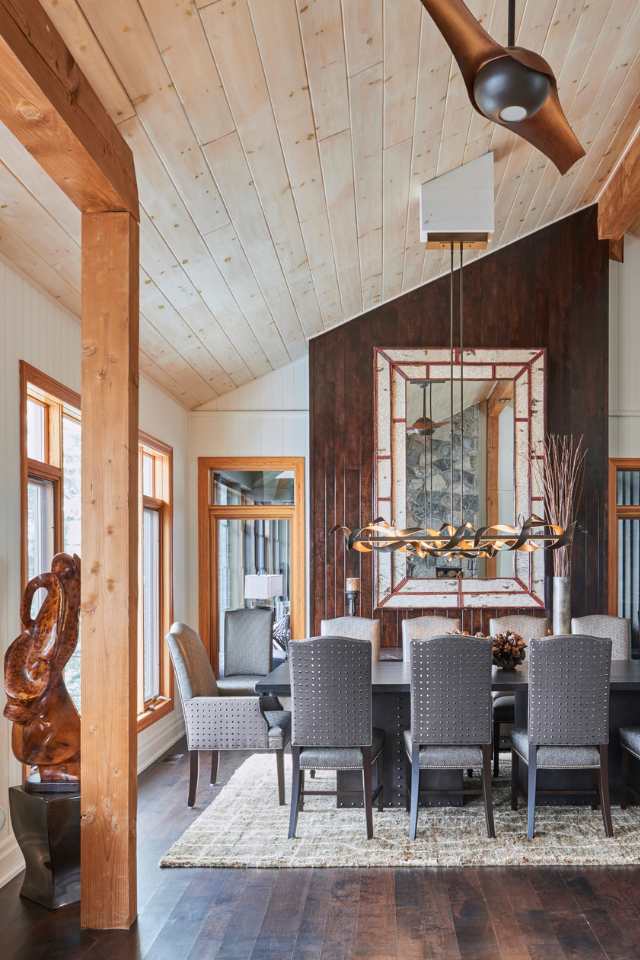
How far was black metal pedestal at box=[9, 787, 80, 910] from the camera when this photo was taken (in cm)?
367

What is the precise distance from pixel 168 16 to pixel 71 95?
1.37 feet

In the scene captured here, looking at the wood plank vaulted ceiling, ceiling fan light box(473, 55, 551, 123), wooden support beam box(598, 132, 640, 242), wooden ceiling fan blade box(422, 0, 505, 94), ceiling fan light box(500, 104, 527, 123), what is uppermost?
wooden support beam box(598, 132, 640, 242)

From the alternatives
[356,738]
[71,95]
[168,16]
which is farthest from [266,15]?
[356,738]

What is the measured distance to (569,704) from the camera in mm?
4637

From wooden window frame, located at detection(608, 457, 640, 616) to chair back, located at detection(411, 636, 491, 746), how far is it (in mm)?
3066

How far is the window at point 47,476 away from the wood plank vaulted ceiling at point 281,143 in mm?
536

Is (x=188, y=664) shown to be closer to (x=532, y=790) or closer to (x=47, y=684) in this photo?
(x=47, y=684)

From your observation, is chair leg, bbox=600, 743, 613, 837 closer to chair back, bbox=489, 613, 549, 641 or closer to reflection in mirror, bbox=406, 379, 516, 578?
chair back, bbox=489, 613, 549, 641

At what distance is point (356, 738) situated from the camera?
4605 millimetres

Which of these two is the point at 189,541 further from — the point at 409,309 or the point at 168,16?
the point at 168,16

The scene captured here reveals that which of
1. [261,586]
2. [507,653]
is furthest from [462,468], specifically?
[507,653]

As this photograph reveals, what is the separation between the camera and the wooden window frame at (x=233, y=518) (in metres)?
7.66

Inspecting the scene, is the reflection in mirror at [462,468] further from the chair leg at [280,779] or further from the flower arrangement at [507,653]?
the chair leg at [280,779]

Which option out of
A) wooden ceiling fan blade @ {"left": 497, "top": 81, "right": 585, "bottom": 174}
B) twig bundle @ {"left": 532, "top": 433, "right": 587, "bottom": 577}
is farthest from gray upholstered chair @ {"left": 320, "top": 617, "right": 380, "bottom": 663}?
wooden ceiling fan blade @ {"left": 497, "top": 81, "right": 585, "bottom": 174}
